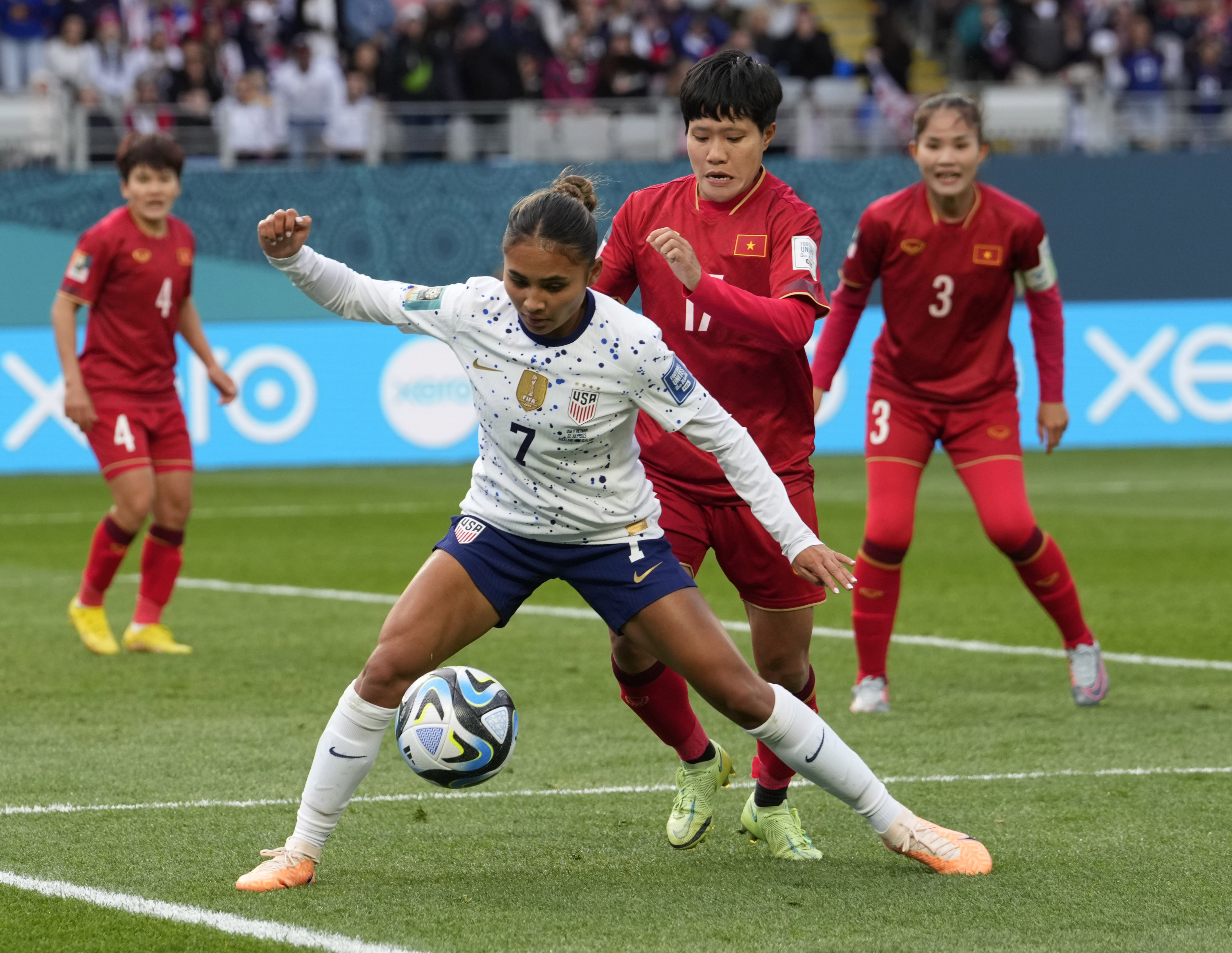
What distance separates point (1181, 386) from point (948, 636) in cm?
1085

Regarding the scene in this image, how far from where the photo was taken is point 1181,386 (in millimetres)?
19141

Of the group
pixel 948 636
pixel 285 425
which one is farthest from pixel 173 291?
pixel 285 425

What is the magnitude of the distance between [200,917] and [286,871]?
1.01 ft

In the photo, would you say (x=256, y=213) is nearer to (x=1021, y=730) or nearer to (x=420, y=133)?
(x=420, y=133)

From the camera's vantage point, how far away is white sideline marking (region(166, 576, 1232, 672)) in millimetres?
8422

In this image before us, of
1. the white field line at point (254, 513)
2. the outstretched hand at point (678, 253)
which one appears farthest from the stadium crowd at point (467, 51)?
the outstretched hand at point (678, 253)

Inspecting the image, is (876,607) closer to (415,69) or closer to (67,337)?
(67,337)

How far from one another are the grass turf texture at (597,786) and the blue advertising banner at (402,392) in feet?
17.9

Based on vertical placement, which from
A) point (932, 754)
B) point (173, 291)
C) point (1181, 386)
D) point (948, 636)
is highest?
point (173, 291)

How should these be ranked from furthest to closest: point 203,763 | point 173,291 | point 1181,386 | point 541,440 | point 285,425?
point 1181,386
point 285,425
point 173,291
point 203,763
point 541,440

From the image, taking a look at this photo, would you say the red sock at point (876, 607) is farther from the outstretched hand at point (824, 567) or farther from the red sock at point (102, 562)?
the red sock at point (102, 562)

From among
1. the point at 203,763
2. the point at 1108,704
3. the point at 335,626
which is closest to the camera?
the point at 203,763

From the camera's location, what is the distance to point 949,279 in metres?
7.22

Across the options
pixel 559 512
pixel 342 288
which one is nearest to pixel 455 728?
pixel 559 512
